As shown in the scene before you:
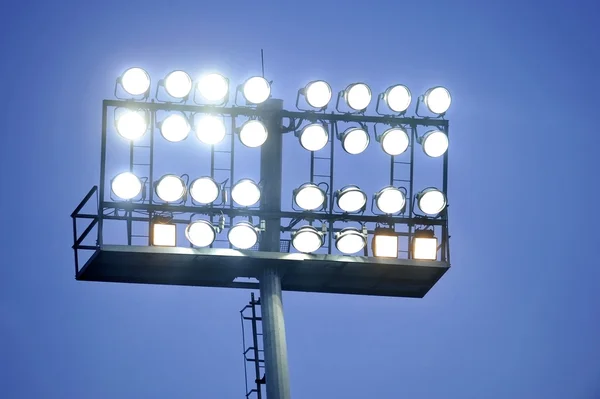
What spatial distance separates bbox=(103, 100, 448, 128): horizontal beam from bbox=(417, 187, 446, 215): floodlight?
4.15 ft

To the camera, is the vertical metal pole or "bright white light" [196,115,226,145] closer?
the vertical metal pole

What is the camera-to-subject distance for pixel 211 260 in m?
16.1

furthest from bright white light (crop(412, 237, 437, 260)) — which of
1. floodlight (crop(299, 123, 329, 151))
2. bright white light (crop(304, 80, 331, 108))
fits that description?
bright white light (crop(304, 80, 331, 108))

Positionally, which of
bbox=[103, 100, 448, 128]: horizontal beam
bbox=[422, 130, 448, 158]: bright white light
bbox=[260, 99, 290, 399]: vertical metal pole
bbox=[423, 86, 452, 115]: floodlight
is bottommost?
bbox=[260, 99, 290, 399]: vertical metal pole

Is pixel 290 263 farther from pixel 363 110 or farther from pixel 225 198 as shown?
pixel 363 110

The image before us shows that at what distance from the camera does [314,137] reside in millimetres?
16219

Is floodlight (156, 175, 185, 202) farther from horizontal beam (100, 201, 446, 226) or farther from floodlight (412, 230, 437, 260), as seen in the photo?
floodlight (412, 230, 437, 260)

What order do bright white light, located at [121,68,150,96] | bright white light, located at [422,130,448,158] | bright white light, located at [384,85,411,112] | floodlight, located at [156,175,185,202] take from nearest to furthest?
floodlight, located at [156,175,185,202] < bright white light, located at [121,68,150,96] < bright white light, located at [422,130,448,158] < bright white light, located at [384,85,411,112]

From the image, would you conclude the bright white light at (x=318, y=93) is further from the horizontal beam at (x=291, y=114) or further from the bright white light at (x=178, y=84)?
the bright white light at (x=178, y=84)

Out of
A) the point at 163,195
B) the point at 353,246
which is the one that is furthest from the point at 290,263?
the point at 163,195

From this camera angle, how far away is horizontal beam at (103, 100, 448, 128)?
1622 centimetres

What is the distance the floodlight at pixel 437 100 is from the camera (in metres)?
16.9

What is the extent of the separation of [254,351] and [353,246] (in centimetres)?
247

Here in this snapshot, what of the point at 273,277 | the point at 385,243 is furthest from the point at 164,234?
the point at 385,243
